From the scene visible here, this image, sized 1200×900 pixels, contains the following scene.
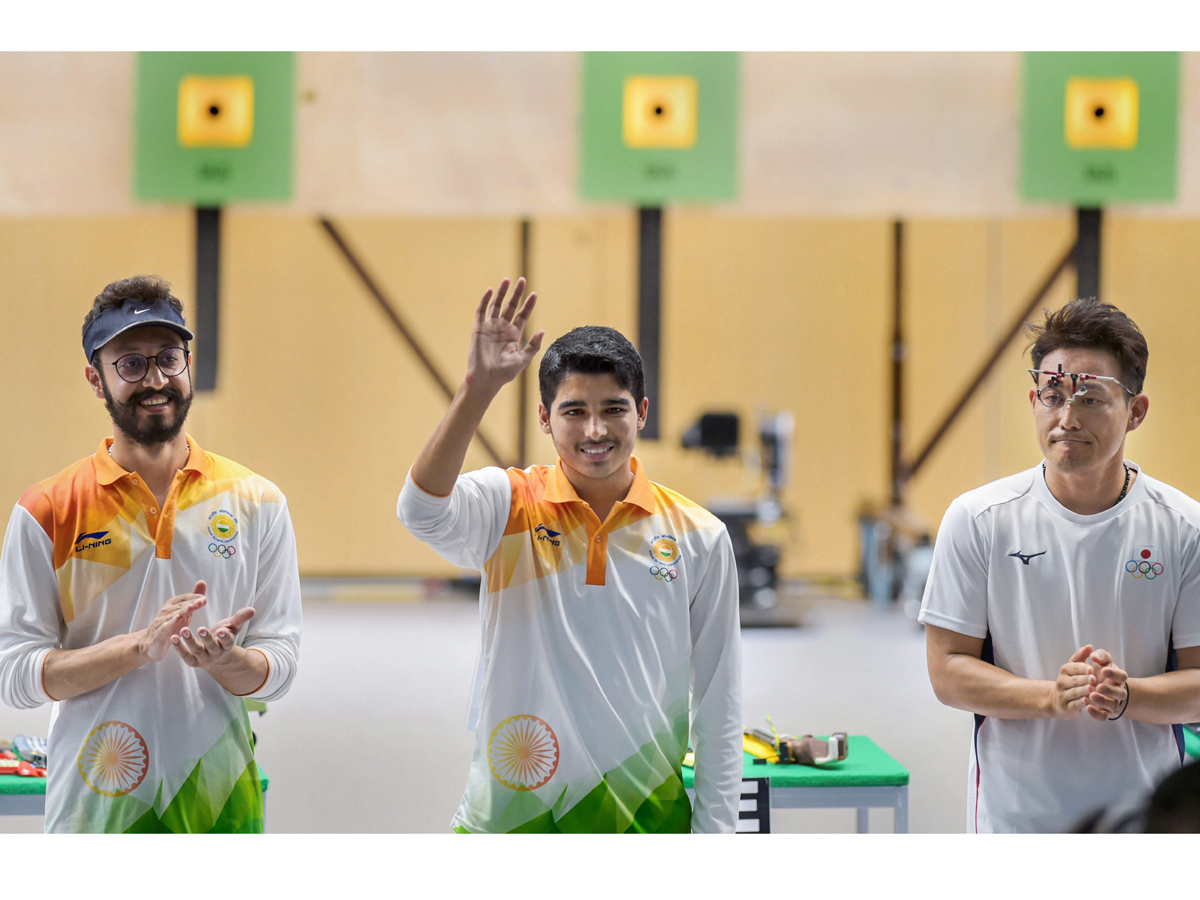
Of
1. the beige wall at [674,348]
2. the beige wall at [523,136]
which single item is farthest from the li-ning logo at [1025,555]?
the beige wall at [674,348]

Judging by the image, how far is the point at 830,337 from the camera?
7457 mm

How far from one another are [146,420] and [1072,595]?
5.76ft

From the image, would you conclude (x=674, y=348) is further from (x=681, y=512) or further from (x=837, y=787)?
(x=681, y=512)

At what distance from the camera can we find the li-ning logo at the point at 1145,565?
1939 millimetres

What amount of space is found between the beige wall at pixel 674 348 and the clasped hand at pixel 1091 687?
17.3 ft

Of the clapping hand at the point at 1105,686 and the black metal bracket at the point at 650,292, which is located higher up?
the black metal bracket at the point at 650,292

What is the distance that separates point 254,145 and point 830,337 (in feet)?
13.4

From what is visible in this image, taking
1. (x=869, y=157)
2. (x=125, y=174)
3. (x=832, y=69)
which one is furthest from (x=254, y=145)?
(x=869, y=157)

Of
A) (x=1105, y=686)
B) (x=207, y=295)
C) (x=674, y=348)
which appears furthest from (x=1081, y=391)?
(x=674, y=348)

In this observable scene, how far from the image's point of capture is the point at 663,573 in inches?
76.3

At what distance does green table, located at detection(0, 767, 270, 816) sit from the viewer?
2.36 m

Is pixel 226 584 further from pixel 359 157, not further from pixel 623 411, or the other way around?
pixel 359 157

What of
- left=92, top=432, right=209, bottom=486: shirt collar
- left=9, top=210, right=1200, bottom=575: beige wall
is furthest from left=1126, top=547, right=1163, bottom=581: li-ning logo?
left=9, top=210, right=1200, bottom=575: beige wall

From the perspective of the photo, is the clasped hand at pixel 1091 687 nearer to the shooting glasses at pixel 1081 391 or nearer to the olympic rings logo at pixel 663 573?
the shooting glasses at pixel 1081 391
